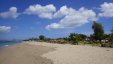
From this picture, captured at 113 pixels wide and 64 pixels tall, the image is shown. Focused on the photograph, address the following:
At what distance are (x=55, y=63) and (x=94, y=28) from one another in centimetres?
6908

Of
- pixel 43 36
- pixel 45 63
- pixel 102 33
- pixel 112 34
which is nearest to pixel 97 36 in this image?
pixel 102 33

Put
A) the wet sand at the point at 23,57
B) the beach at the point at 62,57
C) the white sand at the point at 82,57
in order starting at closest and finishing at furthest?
the white sand at the point at 82,57 → the beach at the point at 62,57 → the wet sand at the point at 23,57

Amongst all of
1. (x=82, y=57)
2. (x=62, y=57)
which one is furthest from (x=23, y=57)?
(x=82, y=57)

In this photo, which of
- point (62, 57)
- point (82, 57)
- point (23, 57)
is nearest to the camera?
point (82, 57)

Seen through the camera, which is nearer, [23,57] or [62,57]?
[62,57]

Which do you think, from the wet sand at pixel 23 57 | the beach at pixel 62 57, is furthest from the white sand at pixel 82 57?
the wet sand at pixel 23 57

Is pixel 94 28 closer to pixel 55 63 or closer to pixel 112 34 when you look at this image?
pixel 112 34

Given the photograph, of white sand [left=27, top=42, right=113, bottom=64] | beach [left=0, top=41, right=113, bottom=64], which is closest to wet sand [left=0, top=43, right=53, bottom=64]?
beach [left=0, top=41, right=113, bottom=64]

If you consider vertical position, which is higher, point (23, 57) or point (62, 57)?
point (62, 57)

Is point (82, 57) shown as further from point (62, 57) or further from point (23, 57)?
point (23, 57)

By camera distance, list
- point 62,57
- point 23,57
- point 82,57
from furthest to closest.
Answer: point 23,57
point 62,57
point 82,57

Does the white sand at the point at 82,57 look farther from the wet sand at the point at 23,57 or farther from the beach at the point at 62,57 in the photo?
the wet sand at the point at 23,57

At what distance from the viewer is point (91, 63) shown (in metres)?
15.5

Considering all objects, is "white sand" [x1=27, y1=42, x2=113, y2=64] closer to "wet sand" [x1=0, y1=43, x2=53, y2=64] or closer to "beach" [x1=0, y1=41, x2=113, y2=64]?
"beach" [x1=0, y1=41, x2=113, y2=64]
